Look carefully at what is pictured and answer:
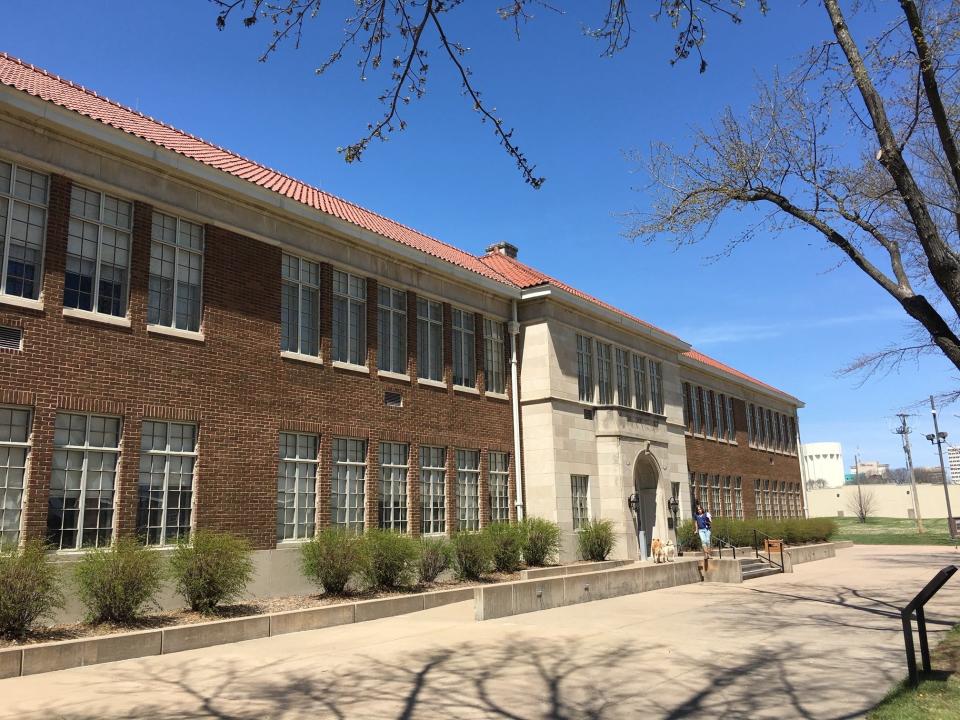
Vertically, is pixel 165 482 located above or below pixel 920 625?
above

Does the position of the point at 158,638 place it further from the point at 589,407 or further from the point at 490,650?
the point at 589,407

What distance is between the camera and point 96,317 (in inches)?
505

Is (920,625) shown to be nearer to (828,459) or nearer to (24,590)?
(24,590)

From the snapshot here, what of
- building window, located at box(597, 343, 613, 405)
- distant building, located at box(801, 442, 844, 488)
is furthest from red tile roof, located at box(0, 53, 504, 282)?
distant building, located at box(801, 442, 844, 488)

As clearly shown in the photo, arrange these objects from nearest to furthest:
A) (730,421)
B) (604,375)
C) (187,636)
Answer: (187,636), (604,375), (730,421)

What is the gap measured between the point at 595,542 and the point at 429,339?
754 centimetres

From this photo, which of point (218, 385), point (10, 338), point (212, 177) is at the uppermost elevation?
point (212, 177)

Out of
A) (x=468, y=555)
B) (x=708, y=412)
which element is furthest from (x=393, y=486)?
(x=708, y=412)

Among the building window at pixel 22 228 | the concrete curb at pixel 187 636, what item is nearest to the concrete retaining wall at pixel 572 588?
the concrete curb at pixel 187 636

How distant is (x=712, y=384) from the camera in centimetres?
3784

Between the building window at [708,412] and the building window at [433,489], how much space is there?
64.5ft

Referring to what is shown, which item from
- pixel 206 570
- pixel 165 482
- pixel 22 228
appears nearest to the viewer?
pixel 206 570

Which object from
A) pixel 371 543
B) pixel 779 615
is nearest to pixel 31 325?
pixel 371 543

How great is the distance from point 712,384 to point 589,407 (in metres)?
15.5
